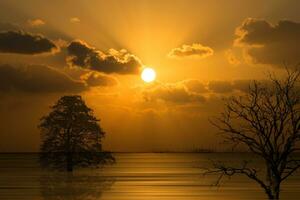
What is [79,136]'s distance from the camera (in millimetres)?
68250

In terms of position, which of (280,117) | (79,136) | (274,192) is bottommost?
(274,192)

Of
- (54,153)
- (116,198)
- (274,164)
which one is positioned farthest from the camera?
(54,153)

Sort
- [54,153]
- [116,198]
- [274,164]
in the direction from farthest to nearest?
[54,153] → [116,198] → [274,164]

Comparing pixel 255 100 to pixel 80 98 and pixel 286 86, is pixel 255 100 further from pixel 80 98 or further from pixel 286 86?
pixel 80 98

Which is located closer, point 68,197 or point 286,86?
point 286,86

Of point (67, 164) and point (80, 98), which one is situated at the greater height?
point (80, 98)

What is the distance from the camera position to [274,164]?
73.7 ft

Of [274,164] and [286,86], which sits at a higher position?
[286,86]

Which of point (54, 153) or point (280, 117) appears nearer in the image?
point (280, 117)

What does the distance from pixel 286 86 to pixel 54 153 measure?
4749 cm

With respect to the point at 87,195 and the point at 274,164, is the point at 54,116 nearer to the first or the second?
the point at 87,195

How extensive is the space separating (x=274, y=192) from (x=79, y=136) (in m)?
47.2

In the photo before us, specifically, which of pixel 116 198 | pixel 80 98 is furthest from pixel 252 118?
pixel 80 98

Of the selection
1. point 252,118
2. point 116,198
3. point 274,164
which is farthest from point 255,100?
point 116,198
